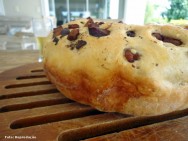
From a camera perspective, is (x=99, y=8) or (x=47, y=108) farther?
(x=99, y=8)

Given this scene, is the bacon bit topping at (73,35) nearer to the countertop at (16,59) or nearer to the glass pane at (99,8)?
the countertop at (16,59)

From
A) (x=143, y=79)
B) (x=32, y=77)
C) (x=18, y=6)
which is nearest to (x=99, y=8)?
(x=18, y=6)

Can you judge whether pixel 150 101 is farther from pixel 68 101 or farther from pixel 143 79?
pixel 68 101

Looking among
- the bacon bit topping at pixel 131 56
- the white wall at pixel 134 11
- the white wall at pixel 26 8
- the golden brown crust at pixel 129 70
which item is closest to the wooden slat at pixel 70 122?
the golden brown crust at pixel 129 70

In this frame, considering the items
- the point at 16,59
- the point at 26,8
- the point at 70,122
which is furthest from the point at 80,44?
the point at 26,8

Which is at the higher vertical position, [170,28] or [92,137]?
[170,28]

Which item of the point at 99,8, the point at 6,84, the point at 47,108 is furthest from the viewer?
the point at 99,8

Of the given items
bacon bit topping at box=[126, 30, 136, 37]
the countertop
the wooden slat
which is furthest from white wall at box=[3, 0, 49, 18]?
bacon bit topping at box=[126, 30, 136, 37]

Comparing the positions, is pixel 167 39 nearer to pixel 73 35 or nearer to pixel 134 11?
pixel 73 35

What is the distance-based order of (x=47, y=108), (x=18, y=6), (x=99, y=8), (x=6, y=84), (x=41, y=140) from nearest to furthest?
(x=41, y=140) < (x=47, y=108) < (x=6, y=84) < (x=18, y=6) < (x=99, y=8)
